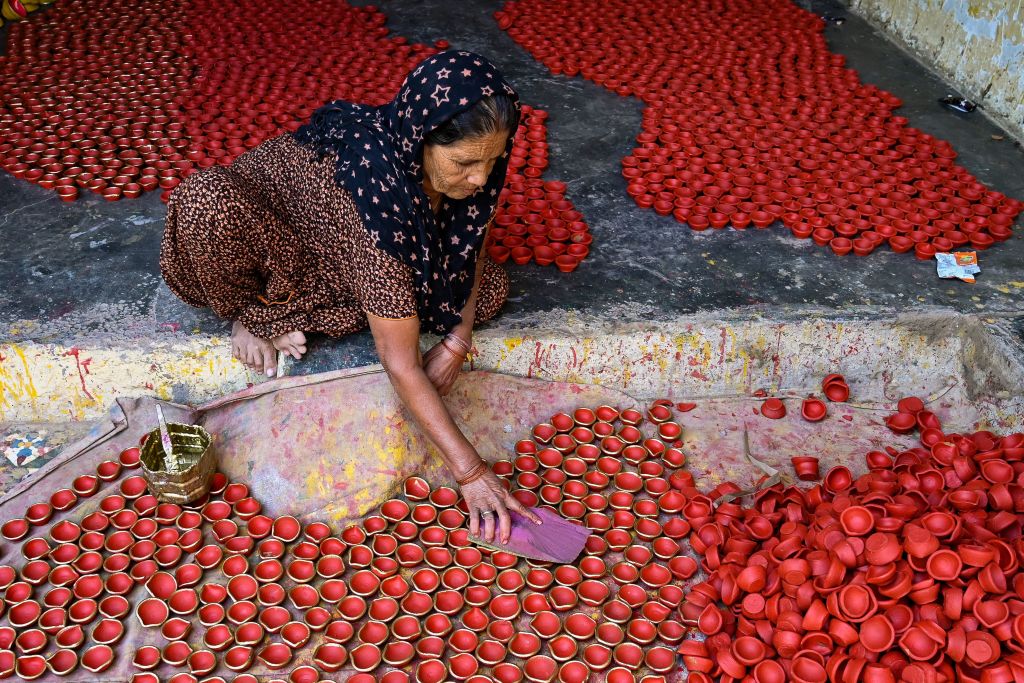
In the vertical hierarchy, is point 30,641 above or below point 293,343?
below

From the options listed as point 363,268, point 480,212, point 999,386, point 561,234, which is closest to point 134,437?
point 363,268

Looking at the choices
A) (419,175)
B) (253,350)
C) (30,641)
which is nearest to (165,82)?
(253,350)

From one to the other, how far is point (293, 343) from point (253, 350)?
13cm

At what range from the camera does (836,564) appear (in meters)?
2.11

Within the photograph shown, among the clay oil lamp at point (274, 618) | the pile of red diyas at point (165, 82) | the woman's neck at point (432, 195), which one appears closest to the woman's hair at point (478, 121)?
the woman's neck at point (432, 195)

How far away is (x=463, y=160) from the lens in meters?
2.07

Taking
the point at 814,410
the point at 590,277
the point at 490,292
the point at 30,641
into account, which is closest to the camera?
the point at 30,641

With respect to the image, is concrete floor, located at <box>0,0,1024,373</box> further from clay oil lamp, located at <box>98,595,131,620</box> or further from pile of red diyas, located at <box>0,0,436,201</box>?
clay oil lamp, located at <box>98,595,131,620</box>

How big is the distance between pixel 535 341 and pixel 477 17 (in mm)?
3315

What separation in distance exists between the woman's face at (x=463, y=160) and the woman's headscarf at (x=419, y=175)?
0.15 ft

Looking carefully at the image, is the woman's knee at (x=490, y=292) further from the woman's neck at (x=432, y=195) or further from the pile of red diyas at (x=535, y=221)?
the woman's neck at (x=432, y=195)

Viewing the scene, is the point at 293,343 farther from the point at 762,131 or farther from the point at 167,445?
the point at 762,131

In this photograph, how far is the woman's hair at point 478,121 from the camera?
2.00 metres

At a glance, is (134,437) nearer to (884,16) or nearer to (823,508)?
(823,508)
